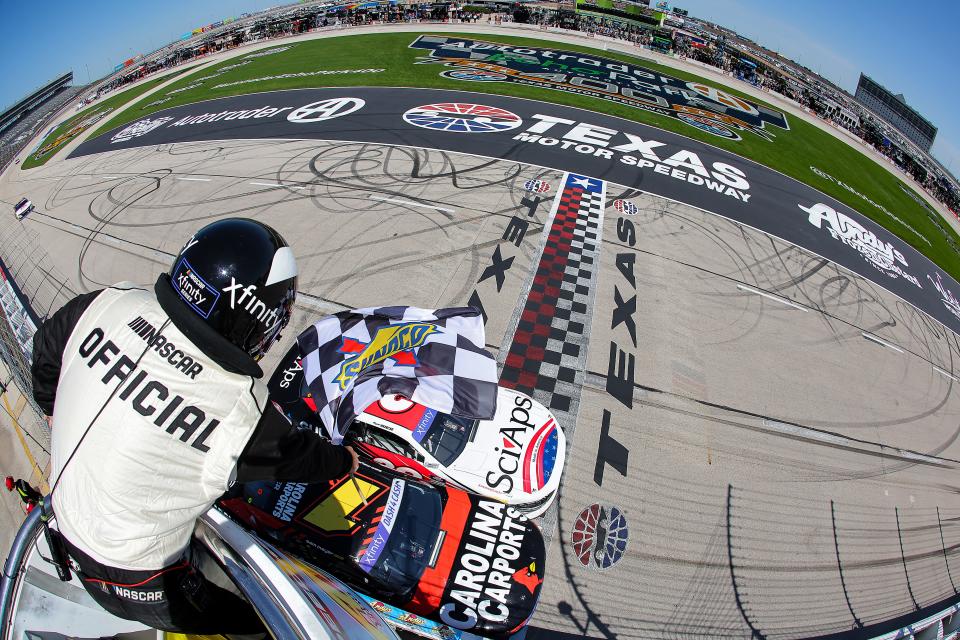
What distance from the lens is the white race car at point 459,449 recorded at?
4.68 meters

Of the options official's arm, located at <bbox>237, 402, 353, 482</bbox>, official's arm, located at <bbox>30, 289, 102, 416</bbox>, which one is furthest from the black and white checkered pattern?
official's arm, located at <bbox>30, 289, 102, 416</bbox>

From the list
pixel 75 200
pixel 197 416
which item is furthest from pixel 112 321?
pixel 75 200

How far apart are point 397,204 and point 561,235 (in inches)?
143

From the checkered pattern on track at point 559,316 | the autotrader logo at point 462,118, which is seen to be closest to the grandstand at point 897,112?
the autotrader logo at point 462,118

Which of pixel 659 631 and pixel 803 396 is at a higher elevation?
pixel 803 396

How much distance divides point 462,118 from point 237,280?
1506 centimetres

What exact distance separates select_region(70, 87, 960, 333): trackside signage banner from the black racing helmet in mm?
11562

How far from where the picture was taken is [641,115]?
1788 cm

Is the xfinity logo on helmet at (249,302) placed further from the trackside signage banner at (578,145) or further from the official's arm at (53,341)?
the trackside signage banner at (578,145)

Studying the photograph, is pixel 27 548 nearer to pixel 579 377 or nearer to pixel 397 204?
pixel 579 377

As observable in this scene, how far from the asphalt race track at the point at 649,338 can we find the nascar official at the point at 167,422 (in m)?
3.56

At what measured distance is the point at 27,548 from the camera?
1.68m

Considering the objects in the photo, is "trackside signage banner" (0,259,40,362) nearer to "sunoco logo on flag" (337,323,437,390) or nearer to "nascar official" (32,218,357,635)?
"sunoco logo on flag" (337,323,437,390)

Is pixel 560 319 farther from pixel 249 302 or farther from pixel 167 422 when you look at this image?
pixel 167 422
